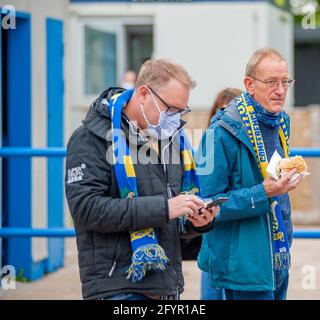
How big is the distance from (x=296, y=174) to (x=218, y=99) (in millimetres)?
1785

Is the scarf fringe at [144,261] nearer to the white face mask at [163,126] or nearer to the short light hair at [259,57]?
the white face mask at [163,126]

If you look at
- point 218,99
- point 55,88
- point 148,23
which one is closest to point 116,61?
point 148,23

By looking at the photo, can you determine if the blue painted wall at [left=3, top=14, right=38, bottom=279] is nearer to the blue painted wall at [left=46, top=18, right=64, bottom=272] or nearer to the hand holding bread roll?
the blue painted wall at [left=46, top=18, right=64, bottom=272]

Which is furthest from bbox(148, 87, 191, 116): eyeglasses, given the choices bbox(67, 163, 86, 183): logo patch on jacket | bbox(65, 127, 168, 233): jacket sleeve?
bbox(67, 163, 86, 183): logo patch on jacket

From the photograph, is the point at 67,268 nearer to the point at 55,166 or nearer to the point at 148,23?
the point at 55,166

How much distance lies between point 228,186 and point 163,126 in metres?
0.77

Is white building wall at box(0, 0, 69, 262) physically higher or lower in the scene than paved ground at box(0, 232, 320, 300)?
higher

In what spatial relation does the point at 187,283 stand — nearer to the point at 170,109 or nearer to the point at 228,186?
the point at 228,186

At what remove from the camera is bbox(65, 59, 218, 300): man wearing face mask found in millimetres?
3697

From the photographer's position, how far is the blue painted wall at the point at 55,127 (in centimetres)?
872

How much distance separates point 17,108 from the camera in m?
8.30

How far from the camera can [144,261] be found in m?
3.72
